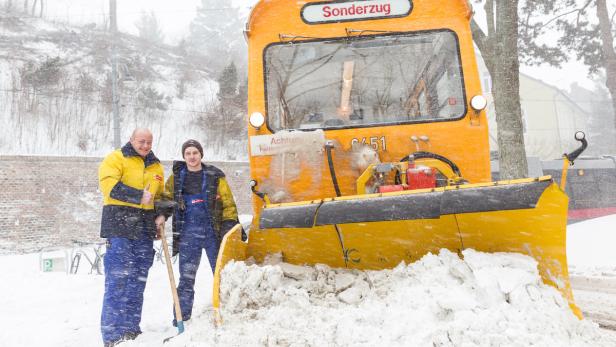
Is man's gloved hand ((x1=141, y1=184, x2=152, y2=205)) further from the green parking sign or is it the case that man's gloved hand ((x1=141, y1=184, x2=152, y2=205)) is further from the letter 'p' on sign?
the green parking sign

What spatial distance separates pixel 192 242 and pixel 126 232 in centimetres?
57

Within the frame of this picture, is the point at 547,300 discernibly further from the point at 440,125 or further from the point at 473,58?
the point at 473,58

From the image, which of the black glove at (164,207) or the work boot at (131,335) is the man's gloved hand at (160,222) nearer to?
the black glove at (164,207)

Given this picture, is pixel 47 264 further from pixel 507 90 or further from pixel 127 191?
pixel 507 90

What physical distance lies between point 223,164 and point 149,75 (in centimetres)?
1411

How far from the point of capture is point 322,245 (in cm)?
314

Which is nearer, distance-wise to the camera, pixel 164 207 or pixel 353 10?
pixel 164 207

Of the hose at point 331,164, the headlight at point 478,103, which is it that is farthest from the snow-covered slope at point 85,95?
the headlight at point 478,103

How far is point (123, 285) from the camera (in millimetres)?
3668

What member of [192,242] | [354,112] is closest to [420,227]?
[354,112]

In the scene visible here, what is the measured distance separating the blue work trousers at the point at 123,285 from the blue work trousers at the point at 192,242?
1.08ft

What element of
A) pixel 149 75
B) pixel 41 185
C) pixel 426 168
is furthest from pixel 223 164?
pixel 426 168

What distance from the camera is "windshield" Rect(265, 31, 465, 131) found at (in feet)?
13.0

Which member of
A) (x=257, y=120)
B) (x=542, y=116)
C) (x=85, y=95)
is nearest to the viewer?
(x=257, y=120)
